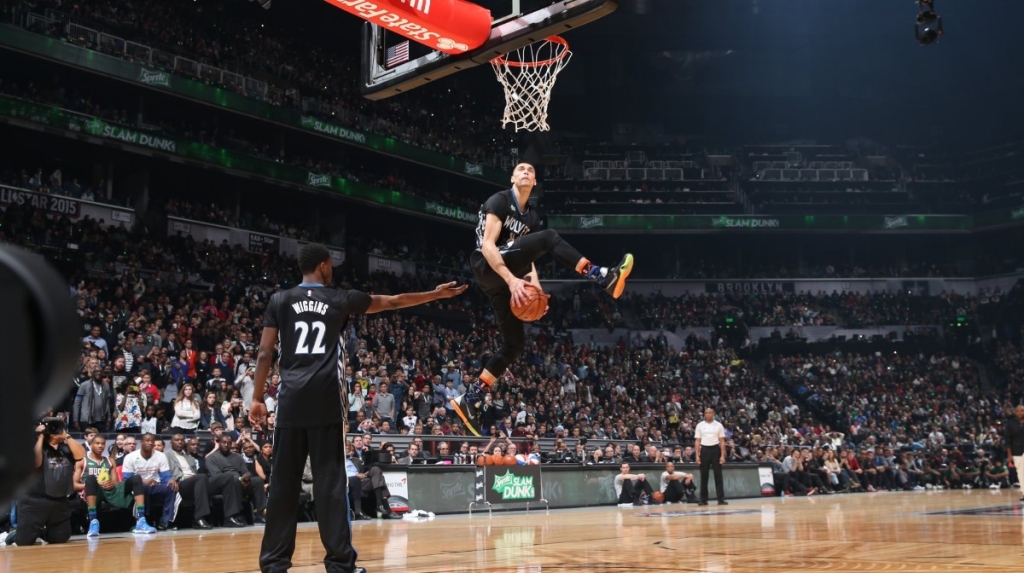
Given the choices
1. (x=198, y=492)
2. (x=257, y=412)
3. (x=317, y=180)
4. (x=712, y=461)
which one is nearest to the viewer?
(x=257, y=412)

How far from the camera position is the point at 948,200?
45.5m

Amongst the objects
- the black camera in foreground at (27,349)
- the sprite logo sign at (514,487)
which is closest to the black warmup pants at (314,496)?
the black camera in foreground at (27,349)

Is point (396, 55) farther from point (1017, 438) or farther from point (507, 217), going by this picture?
point (1017, 438)

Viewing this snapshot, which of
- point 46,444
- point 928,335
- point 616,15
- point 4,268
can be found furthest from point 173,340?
point 928,335

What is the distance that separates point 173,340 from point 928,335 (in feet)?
112

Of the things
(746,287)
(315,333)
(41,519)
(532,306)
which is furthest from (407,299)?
(746,287)

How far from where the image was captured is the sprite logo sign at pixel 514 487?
1797 cm

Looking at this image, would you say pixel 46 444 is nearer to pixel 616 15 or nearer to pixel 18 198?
pixel 18 198

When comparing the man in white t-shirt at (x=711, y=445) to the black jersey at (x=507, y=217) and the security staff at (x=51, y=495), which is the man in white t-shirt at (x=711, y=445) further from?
the black jersey at (x=507, y=217)

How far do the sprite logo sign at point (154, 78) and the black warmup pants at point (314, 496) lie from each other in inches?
971

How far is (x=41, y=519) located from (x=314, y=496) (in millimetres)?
6905

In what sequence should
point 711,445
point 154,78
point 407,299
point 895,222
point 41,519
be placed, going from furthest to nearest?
point 895,222 < point 154,78 < point 711,445 < point 41,519 < point 407,299

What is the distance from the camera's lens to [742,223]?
42875 millimetres

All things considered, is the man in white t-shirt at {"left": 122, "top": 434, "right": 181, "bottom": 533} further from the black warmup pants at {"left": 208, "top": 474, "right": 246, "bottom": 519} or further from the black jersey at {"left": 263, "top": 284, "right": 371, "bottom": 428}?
the black jersey at {"left": 263, "top": 284, "right": 371, "bottom": 428}
